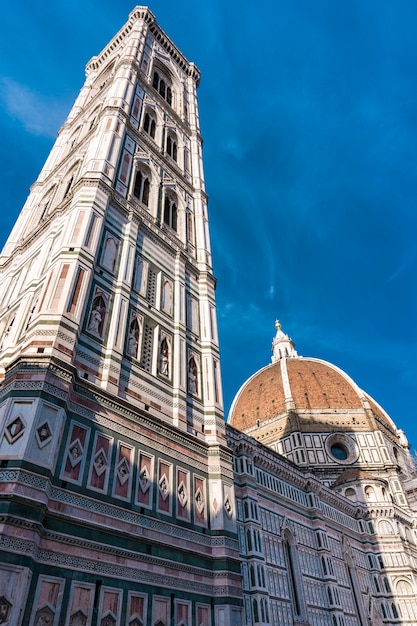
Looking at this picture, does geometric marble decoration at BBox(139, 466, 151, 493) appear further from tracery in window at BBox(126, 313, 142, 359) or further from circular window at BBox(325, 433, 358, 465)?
A: circular window at BBox(325, 433, 358, 465)

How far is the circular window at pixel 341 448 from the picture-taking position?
51219 millimetres

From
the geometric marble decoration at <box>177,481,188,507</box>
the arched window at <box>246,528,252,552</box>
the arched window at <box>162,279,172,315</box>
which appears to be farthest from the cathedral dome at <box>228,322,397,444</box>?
the geometric marble decoration at <box>177,481,188,507</box>

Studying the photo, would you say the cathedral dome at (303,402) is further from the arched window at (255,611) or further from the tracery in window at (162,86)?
the tracery in window at (162,86)

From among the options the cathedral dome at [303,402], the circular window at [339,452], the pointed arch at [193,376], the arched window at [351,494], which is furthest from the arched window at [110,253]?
the circular window at [339,452]

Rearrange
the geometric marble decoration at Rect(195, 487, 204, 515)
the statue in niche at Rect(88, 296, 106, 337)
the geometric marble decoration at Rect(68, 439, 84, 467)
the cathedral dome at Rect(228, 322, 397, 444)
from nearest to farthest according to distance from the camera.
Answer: the geometric marble decoration at Rect(68, 439, 84, 467) < the geometric marble decoration at Rect(195, 487, 204, 515) < the statue in niche at Rect(88, 296, 106, 337) < the cathedral dome at Rect(228, 322, 397, 444)

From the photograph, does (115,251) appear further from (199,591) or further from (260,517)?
(260,517)

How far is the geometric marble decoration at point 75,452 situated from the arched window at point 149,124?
1649 cm

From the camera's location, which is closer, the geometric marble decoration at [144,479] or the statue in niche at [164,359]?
the geometric marble decoration at [144,479]

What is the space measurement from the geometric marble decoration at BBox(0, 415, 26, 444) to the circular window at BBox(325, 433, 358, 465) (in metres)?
48.0

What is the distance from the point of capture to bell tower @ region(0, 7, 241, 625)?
7.97 metres

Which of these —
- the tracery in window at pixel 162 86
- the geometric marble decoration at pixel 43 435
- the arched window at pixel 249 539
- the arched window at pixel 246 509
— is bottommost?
the geometric marble decoration at pixel 43 435

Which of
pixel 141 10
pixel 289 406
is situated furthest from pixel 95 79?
pixel 289 406

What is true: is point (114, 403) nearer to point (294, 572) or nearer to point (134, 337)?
→ point (134, 337)

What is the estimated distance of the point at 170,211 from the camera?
1938cm
